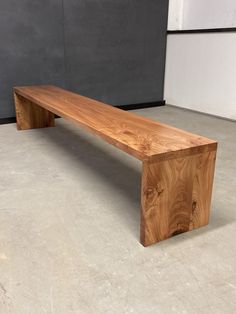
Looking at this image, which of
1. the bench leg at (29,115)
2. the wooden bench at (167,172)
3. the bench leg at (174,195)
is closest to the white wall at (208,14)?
the bench leg at (29,115)

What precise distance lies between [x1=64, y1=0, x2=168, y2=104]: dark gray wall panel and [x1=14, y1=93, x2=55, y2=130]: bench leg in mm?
714

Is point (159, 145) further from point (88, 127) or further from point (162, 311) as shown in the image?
point (162, 311)

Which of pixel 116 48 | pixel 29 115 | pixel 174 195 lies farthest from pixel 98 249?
pixel 116 48

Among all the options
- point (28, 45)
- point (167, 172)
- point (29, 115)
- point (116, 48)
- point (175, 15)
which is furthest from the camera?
point (175, 15)

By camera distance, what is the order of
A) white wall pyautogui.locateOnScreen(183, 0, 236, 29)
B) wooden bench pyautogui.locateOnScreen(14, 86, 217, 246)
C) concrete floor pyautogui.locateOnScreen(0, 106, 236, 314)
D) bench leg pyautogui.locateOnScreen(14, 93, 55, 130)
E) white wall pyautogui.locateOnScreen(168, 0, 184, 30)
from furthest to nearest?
white wall pyautogui.locateOnScreen(168, 0, 184, 30)
white wall pyautogui.locateOnScreen(183, 0, 236, 29)
bench leg pyautogui.locateOnScreen(14, 93, 55, 130)
wooden bench pyautogui.locateOnScreen(14, 86, 217, 246)
concrete floor pyautogui.locateOnScreen(0, 106, 236, 314)

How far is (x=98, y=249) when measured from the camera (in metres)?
1.47

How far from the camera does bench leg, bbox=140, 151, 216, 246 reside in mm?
1393

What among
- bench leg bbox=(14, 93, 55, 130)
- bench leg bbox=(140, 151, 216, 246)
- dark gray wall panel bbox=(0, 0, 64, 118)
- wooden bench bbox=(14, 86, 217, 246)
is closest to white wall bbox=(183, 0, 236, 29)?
dark gray wall panel bbox=(0, 0, 64, 118)

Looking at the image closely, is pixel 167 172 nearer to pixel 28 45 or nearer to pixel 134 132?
pixel 134 132

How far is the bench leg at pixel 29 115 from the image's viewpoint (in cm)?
335

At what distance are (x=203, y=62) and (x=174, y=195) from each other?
314cm

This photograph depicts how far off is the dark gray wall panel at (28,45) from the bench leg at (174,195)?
110 inches

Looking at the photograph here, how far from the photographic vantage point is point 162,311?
112 centimetres

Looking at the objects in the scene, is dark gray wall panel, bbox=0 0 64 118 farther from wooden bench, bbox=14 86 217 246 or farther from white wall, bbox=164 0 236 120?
wooden bench, bbox=14 86 217 246
